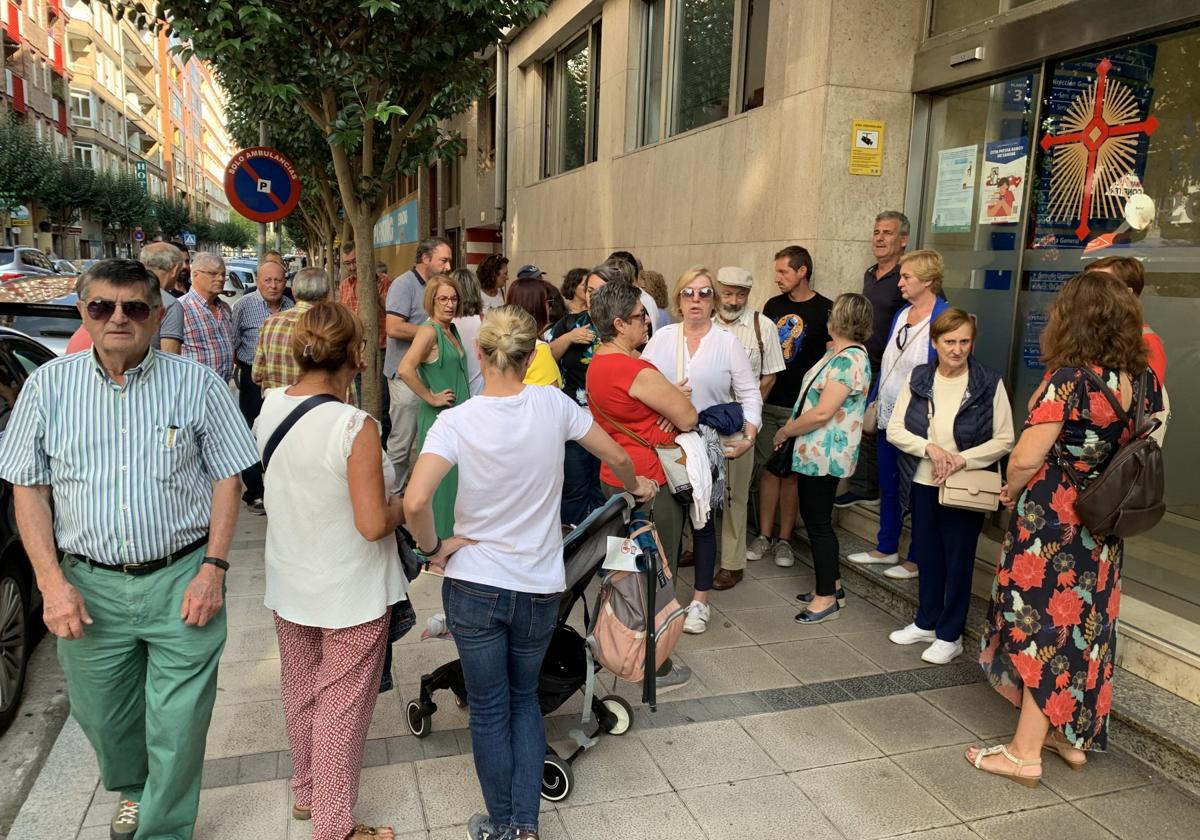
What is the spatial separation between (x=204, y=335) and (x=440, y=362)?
1.89 m

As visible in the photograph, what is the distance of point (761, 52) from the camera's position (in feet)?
24.1

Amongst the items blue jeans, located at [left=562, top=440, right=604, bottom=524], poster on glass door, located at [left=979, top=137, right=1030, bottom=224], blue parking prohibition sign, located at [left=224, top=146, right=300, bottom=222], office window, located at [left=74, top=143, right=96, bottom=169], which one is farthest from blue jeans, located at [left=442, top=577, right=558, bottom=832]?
office window, located at [left=74, top=143, right=96, bottom=169]

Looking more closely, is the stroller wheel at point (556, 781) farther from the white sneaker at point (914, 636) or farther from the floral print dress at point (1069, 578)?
the white sneaker at point (914, 636)

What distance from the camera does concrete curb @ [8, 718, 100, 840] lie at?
286cm

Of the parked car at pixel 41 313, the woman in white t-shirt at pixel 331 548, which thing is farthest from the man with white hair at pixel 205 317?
the woman in white t-shirt at pixel 331 548

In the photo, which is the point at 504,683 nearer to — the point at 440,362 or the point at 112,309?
the point at 112,309

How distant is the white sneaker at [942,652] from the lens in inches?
165

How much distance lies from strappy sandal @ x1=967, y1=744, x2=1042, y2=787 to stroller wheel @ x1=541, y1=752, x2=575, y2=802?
1617mm

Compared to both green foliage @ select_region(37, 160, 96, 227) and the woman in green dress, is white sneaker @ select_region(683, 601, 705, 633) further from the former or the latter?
green foliage @ select_region(37, 160, 96, 227)

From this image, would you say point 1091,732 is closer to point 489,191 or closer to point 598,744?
point 598,744

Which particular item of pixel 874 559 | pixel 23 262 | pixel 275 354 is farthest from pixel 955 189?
pixel 23 262

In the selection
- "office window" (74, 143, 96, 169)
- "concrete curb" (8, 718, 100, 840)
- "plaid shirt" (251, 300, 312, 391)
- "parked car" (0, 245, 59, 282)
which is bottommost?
"concrete curb" (8, 718, 100, 840)

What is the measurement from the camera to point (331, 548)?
8.41 ft

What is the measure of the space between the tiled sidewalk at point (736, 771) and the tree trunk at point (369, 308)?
4.35 metres
